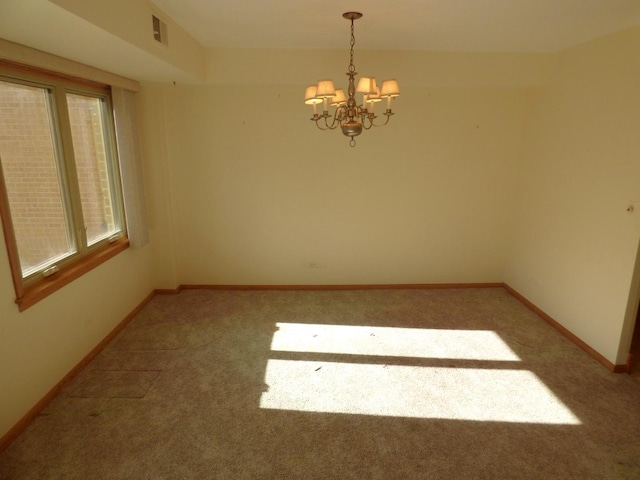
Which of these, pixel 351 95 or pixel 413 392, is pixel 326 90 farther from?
pixel 413 392

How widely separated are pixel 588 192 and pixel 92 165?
4615 mm

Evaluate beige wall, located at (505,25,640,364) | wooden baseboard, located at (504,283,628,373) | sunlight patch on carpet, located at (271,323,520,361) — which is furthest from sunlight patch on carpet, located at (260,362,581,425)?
beige wall, located at (505,25,640,364)

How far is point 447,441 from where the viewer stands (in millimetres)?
2490

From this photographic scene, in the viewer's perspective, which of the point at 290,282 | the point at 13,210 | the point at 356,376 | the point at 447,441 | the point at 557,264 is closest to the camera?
the point at 447,441

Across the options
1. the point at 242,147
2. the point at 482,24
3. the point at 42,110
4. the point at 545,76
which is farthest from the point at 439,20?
the point at 42,110

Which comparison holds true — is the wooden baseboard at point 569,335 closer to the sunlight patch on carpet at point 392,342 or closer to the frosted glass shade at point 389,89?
the sunlight patch on carpet at point 392,342

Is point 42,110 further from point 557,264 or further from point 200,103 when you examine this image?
point 557,264

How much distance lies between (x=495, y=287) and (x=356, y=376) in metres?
2.75

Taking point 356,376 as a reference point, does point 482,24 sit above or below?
above

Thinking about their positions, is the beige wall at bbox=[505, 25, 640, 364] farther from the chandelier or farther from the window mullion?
the window mullion

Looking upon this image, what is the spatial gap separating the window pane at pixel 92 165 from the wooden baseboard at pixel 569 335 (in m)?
4.63

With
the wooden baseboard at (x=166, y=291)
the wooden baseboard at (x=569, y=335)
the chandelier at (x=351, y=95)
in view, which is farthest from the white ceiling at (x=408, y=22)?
the wooden baseboard at (x=166, y=291)

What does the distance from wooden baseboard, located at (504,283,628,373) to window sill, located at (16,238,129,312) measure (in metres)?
4.47

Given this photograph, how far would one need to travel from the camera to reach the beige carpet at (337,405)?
231 centimetres
